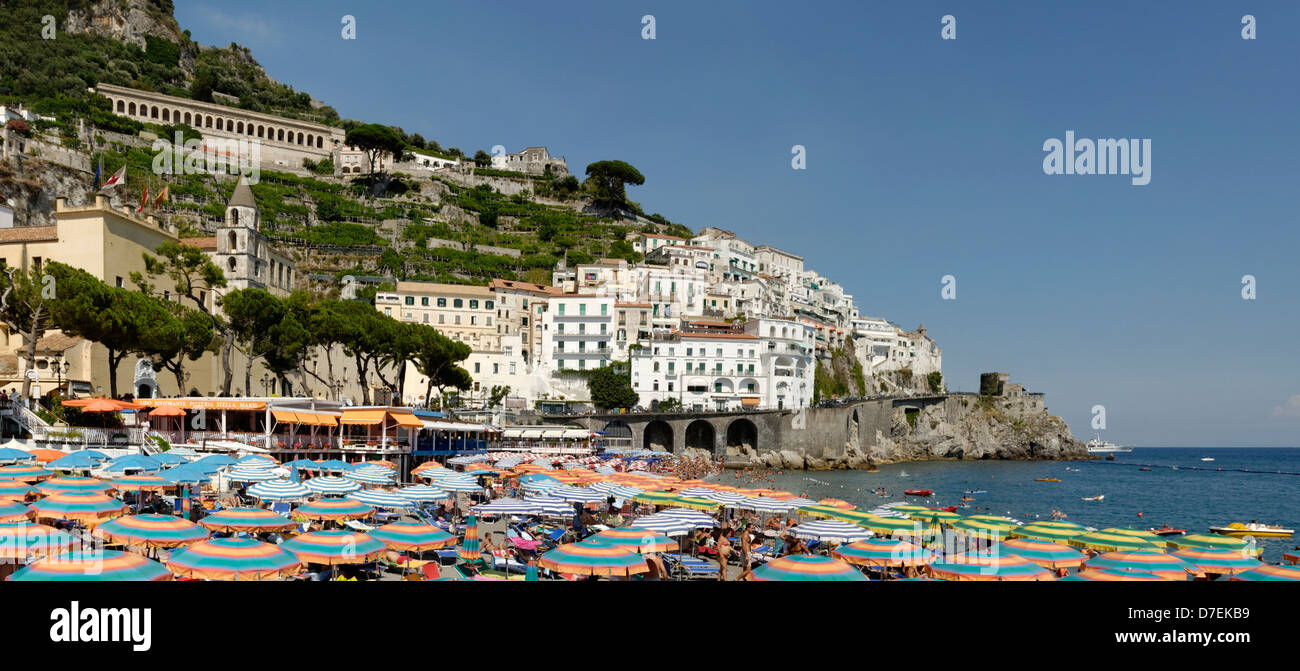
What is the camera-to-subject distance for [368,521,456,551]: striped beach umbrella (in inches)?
665

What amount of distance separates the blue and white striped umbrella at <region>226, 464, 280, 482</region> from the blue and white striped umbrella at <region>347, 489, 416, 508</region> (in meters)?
3.53

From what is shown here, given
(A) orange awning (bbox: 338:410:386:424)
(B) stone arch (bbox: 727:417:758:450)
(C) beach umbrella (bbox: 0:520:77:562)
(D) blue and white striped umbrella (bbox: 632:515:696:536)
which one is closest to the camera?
(C) beach umbrella (bbox: 0:520:77:562)

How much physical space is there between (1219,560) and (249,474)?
26942 mm

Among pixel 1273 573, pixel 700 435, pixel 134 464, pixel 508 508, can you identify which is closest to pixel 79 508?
pixel 134 464

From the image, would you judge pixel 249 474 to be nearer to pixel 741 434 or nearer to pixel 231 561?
pixel 231 561

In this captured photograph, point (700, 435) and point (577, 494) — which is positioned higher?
Result: point (577, 494)

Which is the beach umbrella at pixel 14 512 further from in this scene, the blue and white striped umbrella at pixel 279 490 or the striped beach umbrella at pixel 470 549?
the striped beach umbrella at pixel 470 549

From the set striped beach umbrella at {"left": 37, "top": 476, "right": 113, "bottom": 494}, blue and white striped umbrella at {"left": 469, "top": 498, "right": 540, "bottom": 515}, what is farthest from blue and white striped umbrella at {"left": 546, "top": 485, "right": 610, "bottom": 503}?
striped beach umbrella at {"left": 37, "top": 476, "right": 113, "bottom": 494}

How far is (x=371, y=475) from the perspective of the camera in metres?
28.0

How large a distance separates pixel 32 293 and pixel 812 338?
237 ft

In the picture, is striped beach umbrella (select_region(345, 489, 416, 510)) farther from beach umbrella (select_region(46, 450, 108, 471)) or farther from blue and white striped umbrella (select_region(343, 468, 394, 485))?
beach umbrella (select_region(46, 450, 108, 471))

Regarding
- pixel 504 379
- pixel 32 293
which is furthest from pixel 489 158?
pixel 32 293

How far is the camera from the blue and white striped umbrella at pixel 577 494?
2595 centimetres

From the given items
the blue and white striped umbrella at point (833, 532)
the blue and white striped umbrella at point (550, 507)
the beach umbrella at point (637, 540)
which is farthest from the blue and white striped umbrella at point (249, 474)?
the blue and white striped umbrella at point (833, 532)
